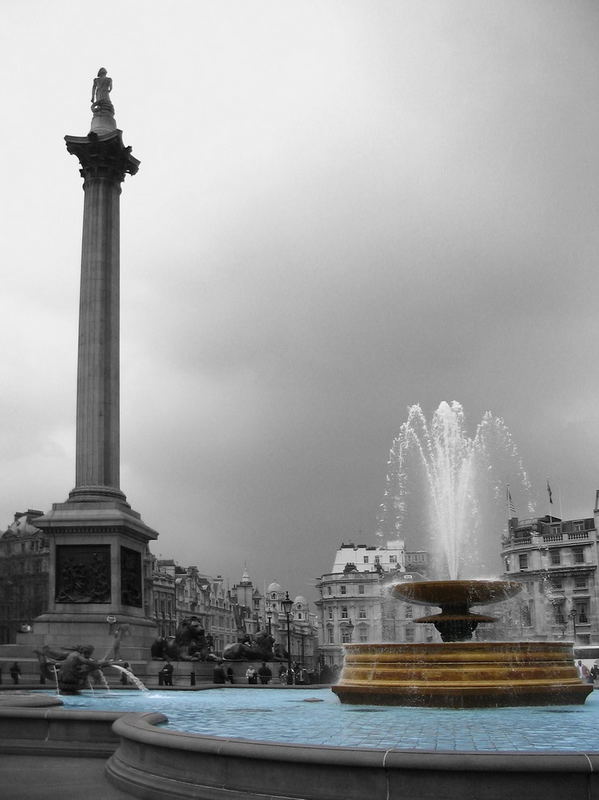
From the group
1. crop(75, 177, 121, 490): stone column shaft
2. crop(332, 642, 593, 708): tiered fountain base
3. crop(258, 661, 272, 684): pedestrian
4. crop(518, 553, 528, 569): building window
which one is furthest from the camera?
crop(518, 553, 528, 569): building window

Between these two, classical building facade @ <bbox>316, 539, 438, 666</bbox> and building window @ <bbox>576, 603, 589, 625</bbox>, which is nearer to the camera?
building window @ <bbox>576, 603, 589, 625</bbox>

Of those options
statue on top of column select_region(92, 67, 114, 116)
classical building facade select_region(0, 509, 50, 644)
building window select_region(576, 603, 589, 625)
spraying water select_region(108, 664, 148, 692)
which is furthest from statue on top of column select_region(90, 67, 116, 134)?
building window select_region(576, 603, 589, 625)

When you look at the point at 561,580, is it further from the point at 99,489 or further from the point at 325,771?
the point at 325,771

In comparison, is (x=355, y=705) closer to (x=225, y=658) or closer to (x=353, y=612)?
(x=225, y=658)

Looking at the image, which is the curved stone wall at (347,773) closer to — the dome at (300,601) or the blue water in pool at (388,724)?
the blue water in pool at (388,724)

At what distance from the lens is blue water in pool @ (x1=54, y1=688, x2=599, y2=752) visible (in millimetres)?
9422

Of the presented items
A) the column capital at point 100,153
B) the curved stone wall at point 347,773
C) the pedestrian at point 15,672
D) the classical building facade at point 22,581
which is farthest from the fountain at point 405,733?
the classical building facade at point 22,581

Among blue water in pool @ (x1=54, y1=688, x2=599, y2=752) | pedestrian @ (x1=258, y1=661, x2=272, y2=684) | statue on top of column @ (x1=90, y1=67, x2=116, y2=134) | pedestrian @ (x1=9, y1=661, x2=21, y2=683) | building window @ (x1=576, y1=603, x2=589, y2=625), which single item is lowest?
pedestrian @ (x1=258, y1=661, x2=272, y2=684)

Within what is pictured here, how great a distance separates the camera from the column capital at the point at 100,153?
36.8 metres

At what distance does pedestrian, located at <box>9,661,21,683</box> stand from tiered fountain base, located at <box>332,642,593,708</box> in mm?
12644

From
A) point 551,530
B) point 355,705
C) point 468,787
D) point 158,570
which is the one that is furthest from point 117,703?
point 158,570

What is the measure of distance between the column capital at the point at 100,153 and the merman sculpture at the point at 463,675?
26.6m

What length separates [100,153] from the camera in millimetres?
36906

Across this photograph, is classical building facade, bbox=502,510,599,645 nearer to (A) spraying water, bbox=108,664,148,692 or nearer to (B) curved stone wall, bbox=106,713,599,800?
(A) spraying water, bbox=108,664,148,692
